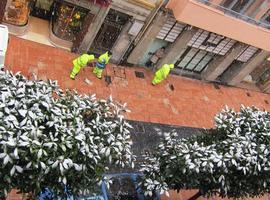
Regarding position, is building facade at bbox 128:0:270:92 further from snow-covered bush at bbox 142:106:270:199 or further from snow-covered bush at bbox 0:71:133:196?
Result: snow-covered bush at bbox 0:71:133:196

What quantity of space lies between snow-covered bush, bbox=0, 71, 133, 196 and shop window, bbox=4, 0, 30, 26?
28.9 ft

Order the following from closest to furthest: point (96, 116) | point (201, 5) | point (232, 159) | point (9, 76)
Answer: point (9, 76)
point (96, 116)
point (232, 159)
point (201, 5)

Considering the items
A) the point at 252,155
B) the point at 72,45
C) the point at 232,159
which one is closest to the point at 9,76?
the point at 232,159

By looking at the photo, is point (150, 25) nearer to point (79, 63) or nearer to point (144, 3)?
point (144, 3)

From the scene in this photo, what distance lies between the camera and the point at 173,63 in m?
21.0

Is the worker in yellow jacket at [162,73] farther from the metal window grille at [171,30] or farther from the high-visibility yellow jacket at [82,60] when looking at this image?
the high-visibility yellow jacket at [82,60]

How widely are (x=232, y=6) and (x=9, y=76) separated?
43.3ft

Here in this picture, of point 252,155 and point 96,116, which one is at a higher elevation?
point 252,155

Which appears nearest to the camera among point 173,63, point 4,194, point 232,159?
point 4,194

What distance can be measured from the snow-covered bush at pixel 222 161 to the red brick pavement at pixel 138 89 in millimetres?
3878

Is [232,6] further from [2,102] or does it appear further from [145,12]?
[2,102]

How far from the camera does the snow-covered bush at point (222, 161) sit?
10.4 meters

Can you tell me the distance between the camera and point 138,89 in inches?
728

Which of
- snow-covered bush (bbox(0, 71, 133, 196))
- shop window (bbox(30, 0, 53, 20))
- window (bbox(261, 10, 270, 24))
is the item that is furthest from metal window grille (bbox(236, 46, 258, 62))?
snow-covered bush (bbox(0, 71, 133, 196))
